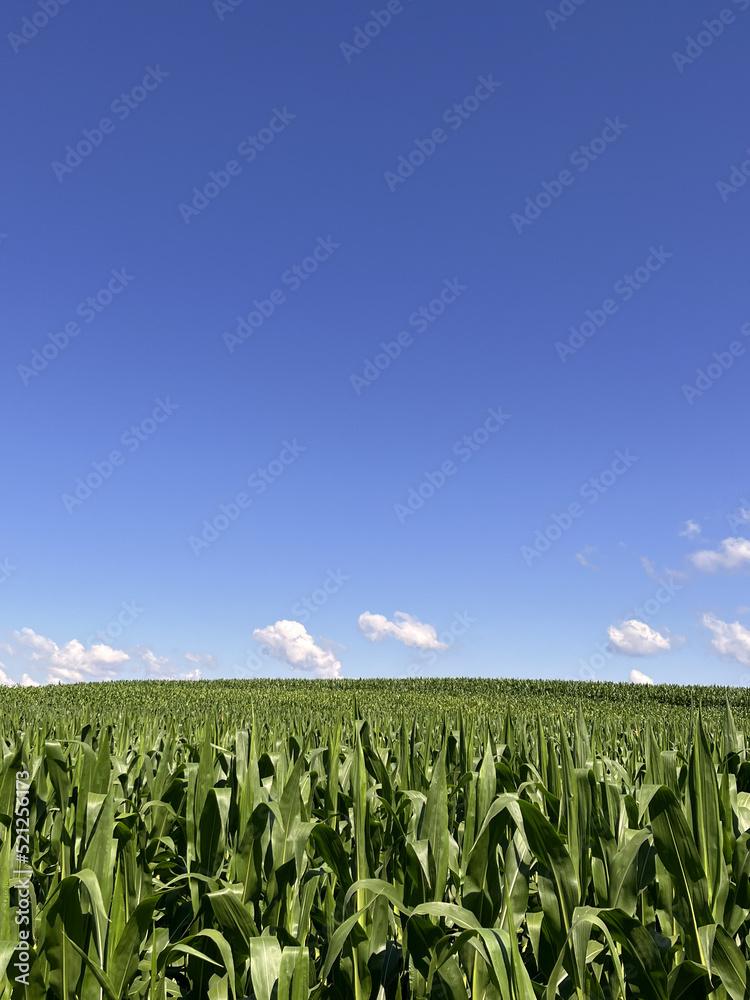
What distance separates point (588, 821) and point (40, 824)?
2513 mm

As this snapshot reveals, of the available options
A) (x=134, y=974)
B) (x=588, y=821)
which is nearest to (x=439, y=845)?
(x=588, y=821)

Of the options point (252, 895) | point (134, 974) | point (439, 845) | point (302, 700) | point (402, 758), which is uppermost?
point (302, 700)

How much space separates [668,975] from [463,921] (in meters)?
0.64

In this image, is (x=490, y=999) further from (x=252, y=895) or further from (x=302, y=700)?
(x=302, y=700)

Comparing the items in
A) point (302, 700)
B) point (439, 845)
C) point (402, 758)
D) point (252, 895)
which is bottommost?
point (252, 895)

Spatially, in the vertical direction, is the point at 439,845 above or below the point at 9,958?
above

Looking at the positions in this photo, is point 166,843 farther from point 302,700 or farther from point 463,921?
point 302,700

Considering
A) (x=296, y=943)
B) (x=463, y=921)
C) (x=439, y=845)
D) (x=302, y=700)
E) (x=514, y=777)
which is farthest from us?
(x=302, y=700)

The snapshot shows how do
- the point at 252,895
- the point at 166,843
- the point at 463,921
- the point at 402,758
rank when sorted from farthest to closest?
the point at 402,758
the point at 166,843
the point at 252,895
the point at 463,921

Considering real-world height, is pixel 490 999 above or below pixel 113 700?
below

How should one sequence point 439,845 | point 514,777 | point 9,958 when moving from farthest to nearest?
point 514,777 → point 439,845 → point 9,958


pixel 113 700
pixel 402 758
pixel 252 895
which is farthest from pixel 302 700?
pixel 252 895

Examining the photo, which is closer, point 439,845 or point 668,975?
point 668,975

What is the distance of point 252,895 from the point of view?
2.07m
